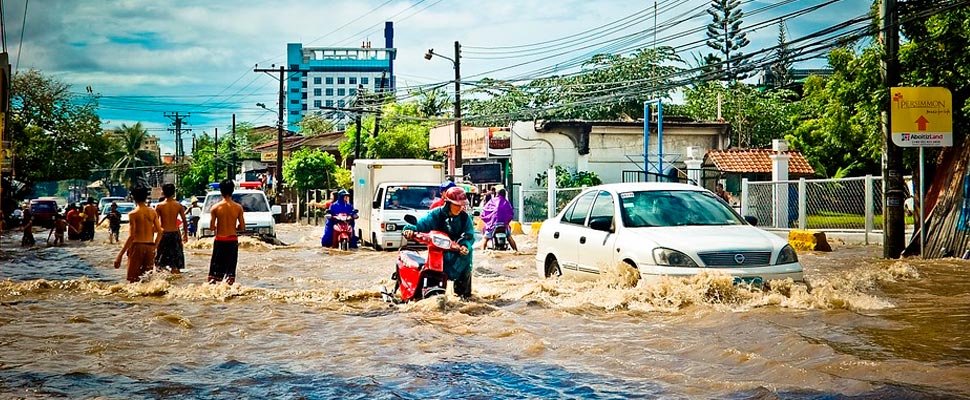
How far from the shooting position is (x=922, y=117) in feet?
54.1

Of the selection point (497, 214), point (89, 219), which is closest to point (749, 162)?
point (497, 214)

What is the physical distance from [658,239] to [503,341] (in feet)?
7.87

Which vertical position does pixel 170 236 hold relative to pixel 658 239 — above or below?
below

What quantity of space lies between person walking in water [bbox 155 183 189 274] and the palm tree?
8322cm

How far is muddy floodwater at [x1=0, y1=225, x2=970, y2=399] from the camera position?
6.69 m

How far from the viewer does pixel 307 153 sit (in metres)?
57.5

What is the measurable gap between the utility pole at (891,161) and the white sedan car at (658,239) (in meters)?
7.24

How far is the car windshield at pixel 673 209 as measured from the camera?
1106 cm

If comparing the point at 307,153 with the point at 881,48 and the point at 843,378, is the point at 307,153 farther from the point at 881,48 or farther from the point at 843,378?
the point at 843,378

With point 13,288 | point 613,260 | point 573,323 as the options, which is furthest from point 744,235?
point 13,288

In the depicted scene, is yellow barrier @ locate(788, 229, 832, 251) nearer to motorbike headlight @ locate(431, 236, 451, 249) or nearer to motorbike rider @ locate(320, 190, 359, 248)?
motorbike rider @ locate(320, 190, 359, 248)

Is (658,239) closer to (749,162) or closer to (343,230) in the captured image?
(343,230)

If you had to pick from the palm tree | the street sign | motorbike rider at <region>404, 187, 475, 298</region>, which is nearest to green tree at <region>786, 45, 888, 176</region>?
the street sign

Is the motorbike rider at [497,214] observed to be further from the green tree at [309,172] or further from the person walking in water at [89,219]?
the green tree at [309,172]
